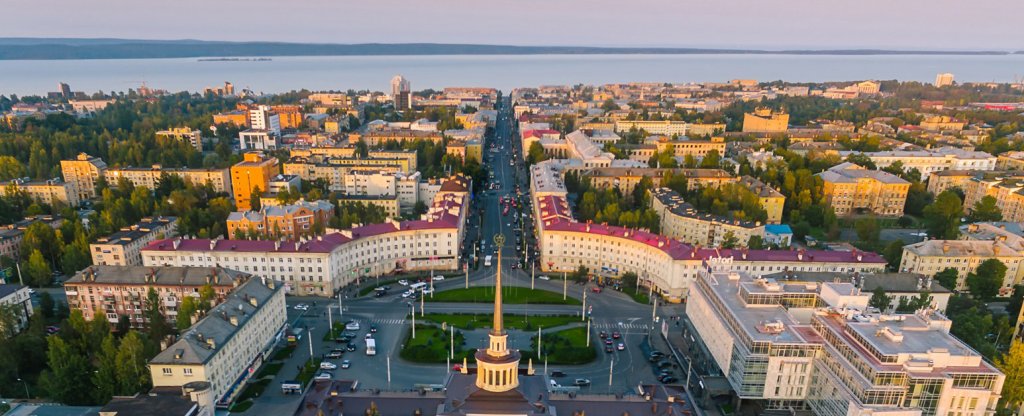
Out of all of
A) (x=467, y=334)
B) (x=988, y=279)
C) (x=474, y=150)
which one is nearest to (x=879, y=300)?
(x=988, y=279)

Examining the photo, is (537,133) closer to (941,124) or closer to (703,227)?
(703,227)

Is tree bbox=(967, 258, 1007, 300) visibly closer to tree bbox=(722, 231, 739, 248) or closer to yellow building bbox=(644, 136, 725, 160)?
tree bbox=(722, 231, 739, 248)

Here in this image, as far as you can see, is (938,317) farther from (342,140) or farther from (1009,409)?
(342,140)

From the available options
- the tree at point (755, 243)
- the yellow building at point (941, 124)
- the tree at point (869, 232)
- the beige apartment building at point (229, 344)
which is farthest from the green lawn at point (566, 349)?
the yellow building at point (941, 124)

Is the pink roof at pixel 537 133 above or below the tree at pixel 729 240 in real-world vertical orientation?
above

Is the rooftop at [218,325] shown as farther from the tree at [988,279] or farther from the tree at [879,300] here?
the tree at [988,279]

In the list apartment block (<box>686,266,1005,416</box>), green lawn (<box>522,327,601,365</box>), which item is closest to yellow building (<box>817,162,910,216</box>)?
apartment block (<box>686,266,1005,416</box>)
